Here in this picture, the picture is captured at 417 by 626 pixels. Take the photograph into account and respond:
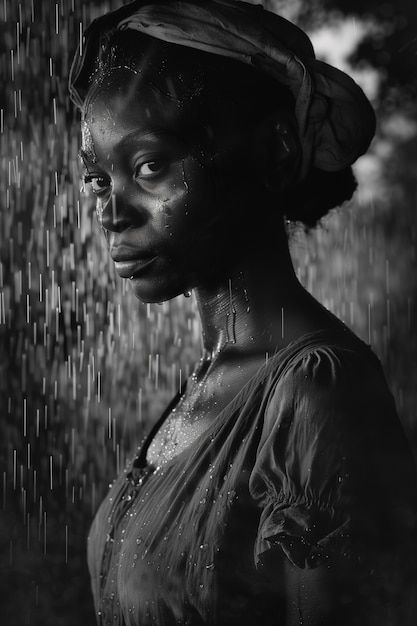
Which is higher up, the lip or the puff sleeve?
the lip

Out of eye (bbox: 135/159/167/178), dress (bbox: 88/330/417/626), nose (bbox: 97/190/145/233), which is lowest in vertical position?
dress (bbox: 88/330/417/626)

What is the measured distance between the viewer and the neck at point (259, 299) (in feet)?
3.88

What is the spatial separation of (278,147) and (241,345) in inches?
10.0

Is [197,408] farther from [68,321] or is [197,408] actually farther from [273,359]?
[68,321]

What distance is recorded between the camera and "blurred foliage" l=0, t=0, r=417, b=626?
2.03 metres

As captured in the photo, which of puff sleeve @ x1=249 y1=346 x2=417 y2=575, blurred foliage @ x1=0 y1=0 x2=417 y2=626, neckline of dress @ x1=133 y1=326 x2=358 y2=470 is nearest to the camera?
puff sleeve @ x1=249 y1=346 x2=417 y2=575

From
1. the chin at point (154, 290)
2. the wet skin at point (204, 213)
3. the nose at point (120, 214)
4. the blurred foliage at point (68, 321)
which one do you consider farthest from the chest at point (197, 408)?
the blurred foliage at point (68, 321)

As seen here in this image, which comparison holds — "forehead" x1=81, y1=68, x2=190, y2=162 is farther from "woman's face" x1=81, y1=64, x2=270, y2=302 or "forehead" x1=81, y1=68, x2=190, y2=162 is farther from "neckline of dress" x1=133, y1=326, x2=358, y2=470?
"neckline of dress" x1=133, y1=326, x2=358, y2=470

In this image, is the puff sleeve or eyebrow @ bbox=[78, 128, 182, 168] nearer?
the puff sleeve

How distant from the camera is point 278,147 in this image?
1.18m

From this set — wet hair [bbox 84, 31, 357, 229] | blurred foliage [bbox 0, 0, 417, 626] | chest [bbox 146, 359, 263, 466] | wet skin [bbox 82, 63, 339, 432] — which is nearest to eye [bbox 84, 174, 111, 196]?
wet skin [bbox 82, 63, 339, 432]

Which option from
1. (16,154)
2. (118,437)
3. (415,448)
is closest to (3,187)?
(16,154)

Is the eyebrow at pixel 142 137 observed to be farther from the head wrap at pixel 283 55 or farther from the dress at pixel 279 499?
the dress at pixel 279 499

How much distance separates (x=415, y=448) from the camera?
6.42 ft
